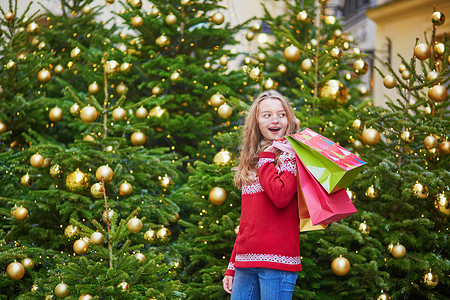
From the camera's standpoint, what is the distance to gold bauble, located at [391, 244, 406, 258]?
346 centimetres

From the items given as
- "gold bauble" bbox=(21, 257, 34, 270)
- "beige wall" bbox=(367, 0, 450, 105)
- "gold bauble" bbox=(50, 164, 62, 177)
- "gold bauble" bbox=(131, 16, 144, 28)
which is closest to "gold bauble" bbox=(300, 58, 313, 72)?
"gold bauble" bbox=(131, 16, 144, 28)

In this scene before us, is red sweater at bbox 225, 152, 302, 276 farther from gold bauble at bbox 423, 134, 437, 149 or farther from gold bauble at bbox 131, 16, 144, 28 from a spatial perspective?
gold bauble at bbox 131, 16, 144, 28

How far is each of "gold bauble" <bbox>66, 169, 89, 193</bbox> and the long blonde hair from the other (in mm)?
1461

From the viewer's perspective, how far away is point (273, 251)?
7.42ft

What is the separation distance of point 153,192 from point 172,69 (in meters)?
1.46

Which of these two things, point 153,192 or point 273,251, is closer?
point 273,251

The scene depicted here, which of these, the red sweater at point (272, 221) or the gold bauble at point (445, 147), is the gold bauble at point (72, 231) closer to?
the red sweater at point (272, 221)

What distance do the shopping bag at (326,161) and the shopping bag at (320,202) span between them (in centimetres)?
4

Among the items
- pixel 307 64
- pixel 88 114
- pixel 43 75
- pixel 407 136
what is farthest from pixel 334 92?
pixel 43 75

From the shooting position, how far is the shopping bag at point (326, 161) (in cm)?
206

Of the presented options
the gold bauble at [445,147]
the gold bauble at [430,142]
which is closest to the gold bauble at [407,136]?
the gold bauble at [430,142]

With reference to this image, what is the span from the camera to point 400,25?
28.2 ft

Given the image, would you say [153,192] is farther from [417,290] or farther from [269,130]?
[417,290]

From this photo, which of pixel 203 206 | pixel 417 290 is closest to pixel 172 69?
pixel 203 206
